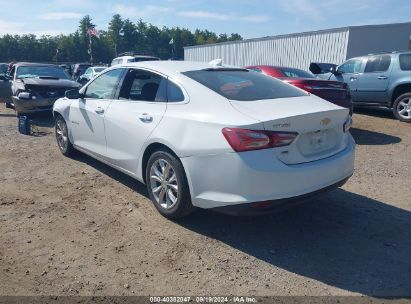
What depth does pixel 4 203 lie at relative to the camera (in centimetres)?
448

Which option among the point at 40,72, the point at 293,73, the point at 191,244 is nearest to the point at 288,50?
the point at 293,73

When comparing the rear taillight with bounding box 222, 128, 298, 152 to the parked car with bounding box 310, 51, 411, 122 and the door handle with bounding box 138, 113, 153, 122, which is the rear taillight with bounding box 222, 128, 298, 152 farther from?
the parked car with bounding box 310, 51, 411, 122

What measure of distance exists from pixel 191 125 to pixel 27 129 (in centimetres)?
648

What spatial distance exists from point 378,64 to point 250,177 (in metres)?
9.01

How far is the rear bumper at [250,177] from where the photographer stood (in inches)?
122

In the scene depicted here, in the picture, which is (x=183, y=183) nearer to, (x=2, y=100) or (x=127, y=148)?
(x=127, y=148)

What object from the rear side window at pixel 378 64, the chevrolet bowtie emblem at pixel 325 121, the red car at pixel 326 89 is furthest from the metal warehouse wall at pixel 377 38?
the chevrolet bowtie emblem at pixel 325 121

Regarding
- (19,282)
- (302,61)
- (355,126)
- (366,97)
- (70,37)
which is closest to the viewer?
(19,282)

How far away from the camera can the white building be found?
19250 millimetres

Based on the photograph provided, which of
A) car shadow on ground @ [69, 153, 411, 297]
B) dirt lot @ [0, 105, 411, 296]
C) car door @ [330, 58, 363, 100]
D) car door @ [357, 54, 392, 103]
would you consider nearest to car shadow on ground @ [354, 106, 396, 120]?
car door @ [357, 54, 392, 103]

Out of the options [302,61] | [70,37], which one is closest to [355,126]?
[302,61]

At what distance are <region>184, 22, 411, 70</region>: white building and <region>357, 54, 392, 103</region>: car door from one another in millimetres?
9392

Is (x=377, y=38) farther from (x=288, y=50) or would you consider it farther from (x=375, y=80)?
(x=375, y=80)

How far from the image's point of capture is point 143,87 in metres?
4.41
